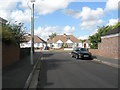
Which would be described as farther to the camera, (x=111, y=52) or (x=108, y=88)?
(x=111, y=52)

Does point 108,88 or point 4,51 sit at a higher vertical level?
point 4,51

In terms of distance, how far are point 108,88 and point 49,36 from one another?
417 feet

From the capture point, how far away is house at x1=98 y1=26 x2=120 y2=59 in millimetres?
22430

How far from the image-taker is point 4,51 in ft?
41.7

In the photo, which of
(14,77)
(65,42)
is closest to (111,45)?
(14,77)

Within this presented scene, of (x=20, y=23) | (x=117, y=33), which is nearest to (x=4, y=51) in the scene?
(x=20, y=23)

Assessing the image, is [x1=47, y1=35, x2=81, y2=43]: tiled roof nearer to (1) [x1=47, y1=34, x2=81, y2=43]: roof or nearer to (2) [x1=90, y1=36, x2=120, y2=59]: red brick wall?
(1) [x1=47, y1=34, x2=81, y2=43]: roof

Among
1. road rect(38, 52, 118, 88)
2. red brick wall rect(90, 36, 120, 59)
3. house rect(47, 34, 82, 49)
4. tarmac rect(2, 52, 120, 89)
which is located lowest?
road rect(38, 52, 118, 88)

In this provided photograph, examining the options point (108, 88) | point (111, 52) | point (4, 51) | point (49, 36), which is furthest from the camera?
point (49, 36)

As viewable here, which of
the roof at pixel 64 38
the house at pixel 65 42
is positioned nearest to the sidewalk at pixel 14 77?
the house at pixel 65 42

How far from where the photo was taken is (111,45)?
24.2m

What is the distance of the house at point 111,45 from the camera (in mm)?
22430

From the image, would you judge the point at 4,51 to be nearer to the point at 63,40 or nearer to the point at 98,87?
the point at 98,87

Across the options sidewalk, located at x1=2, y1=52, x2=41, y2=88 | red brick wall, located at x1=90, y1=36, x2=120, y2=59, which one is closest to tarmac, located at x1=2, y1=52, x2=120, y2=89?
sidewalk, located at x1=2, y1=52, x2=41, y2=88
